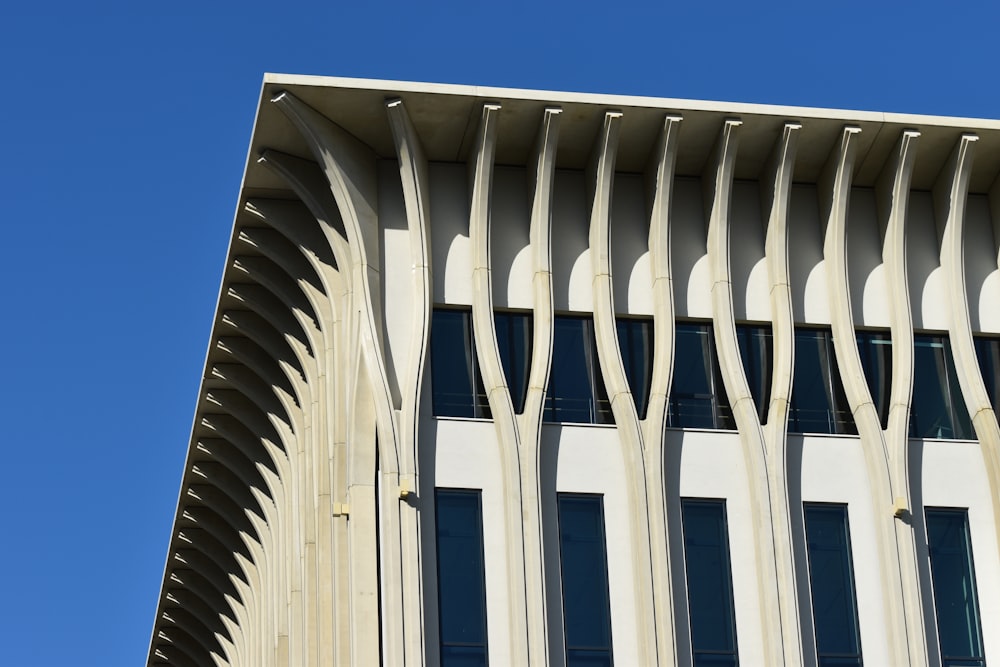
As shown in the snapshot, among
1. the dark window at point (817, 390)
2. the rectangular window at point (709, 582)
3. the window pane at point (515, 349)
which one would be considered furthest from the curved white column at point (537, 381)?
the dark window at point (817, 390)

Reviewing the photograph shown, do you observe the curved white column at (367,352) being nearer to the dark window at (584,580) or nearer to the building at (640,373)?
the building at (640,373)

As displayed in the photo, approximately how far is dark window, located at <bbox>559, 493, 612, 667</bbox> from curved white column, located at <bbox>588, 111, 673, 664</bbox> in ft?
1.68

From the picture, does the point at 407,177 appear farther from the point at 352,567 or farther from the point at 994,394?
the point at 994,394

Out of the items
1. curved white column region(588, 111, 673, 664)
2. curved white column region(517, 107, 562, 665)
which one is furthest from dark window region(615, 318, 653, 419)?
curved white column region(517, 107, 562, 665)

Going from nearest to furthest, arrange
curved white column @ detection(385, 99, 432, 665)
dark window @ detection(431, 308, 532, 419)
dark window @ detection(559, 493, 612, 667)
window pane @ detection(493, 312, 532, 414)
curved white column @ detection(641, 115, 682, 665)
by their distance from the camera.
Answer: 1. curved white column @ detection(385, 99, 432, 665)
2. dark window @ detection(559, 493, 612, 667)
3. curved white column @ detection(641, 115, 682, 665)
4. dark window @ detection(431, 308, 532, 419)
5. window pane @ detection(493, 312, 532, 414)

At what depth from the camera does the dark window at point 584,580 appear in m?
31.5

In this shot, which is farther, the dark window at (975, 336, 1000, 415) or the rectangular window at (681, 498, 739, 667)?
the dark window at (975, 336, 1000, 415)

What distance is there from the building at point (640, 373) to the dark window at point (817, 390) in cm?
5

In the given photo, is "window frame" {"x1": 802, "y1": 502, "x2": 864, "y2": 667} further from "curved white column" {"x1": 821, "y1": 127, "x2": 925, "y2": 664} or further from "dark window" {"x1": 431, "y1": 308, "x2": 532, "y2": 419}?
"dark window" {"x1": 431, "y1": 308, "x2": 532, "y2": 419}

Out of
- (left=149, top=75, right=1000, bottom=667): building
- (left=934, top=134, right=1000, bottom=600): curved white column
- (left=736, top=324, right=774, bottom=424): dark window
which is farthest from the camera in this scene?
(left=934, top=134, right=1000, bottom=600): curved white column

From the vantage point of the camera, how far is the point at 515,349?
33250 mm

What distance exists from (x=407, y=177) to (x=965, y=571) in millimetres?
11287

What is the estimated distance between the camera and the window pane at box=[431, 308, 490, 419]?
32719 millimetres

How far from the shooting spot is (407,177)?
33.2m
